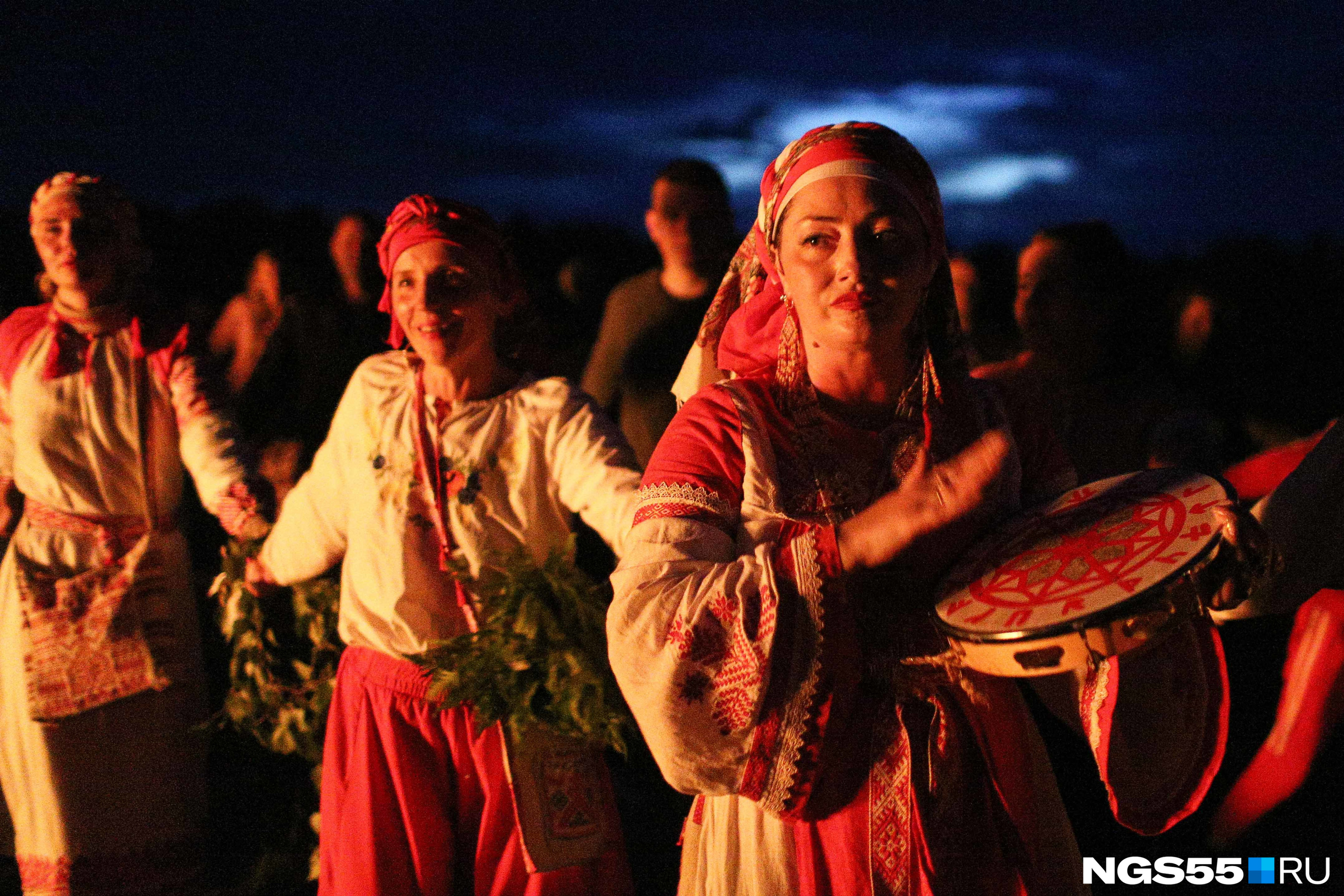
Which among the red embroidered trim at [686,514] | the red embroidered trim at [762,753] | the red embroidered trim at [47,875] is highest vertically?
the red embroidered trim at [686,514]

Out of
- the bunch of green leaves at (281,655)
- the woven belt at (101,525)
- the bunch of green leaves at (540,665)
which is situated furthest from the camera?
the woven belt at (101,525)

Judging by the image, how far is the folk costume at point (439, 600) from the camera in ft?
9.52

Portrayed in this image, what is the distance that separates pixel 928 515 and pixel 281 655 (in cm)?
244

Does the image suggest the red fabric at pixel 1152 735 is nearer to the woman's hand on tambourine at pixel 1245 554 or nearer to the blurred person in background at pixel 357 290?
the woman's hand on tambourine at pixel 1245 554

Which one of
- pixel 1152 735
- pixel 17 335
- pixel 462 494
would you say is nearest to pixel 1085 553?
pixel 1152 735

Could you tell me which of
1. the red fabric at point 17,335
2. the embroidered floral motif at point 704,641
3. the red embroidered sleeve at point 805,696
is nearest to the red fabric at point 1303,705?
the red embroidered sleeve at point 805,696

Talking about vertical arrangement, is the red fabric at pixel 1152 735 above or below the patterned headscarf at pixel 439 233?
below

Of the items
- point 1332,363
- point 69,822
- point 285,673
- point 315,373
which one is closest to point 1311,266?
point 1332,363

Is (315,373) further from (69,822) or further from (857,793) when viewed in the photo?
(857,793)

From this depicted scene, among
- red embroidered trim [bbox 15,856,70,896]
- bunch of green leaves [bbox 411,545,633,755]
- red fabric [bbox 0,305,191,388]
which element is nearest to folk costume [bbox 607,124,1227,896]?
bunch of green leaves [bbox 411,545,633,755]

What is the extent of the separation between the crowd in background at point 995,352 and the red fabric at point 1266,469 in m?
1.07

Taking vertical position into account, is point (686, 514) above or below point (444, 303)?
below

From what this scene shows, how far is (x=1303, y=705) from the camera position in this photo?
12.4 ft

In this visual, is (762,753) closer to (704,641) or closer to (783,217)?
(704,641)
